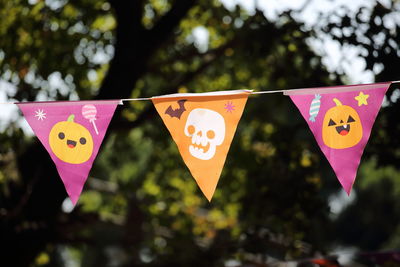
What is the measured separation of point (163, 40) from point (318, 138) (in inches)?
183

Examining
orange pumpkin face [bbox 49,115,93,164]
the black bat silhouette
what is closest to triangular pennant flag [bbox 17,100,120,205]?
orange pumpkin face [bbox 49,115,93,164]

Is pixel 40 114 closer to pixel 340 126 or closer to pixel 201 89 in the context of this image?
pixel 340 126

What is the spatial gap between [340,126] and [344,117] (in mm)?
73

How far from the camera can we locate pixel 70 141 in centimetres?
457

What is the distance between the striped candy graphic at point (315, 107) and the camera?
4.50m

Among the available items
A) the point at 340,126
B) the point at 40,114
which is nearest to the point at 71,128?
the point at 40,114

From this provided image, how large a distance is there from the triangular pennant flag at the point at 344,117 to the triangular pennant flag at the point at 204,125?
518 millimetres

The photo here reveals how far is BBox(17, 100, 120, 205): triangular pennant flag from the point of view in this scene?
456 cm

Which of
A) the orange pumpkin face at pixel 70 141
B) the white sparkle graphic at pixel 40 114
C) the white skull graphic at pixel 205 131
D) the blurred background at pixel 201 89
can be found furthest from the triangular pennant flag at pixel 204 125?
the blurred background at pixel 201 89

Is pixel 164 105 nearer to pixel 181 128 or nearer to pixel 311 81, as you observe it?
pixel 181 128

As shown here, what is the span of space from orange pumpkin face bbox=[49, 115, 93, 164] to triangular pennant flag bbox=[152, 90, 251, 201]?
2.03 feet

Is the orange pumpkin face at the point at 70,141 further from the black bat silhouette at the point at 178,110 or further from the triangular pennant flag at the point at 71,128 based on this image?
the black bat silhouette at the point at 178,110

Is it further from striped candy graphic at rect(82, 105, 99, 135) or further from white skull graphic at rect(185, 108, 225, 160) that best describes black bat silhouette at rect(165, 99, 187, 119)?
striped candy graphic at rect(82, 105, 99, 135)

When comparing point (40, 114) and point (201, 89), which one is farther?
point (201, 89)
